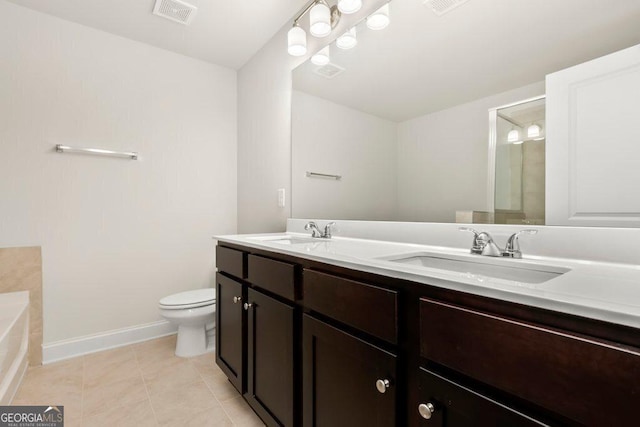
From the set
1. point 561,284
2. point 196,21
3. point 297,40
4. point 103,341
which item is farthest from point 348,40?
point 103,341

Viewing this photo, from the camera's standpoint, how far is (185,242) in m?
2.51

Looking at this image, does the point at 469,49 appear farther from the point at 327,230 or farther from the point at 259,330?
the point at 259,330

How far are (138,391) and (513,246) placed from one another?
199 centimetres

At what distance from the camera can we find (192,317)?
1.97 m

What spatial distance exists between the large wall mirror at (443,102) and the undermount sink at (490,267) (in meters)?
0.23

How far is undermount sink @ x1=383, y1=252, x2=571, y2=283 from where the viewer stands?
774 mm

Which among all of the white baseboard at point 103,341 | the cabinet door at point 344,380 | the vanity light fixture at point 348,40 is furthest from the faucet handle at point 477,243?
the white baseboard at point 103,341

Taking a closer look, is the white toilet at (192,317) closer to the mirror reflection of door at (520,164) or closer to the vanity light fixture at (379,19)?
the mirror reflection of door at (520,164)

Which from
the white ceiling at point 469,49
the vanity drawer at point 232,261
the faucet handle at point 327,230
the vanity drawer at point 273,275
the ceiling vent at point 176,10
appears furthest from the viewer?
the ceiling vent at point 176,10

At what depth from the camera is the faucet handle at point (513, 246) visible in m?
0.88

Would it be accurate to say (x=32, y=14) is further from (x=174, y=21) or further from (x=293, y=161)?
(x=293, y=161)

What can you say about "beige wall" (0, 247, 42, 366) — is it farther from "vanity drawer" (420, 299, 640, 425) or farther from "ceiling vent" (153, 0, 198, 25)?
"vanity drawer" (420, 299, 640, 425)

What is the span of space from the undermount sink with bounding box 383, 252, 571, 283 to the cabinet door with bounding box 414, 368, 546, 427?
25 cm

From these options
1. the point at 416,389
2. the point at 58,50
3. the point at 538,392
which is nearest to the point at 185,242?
the point at 58,50
